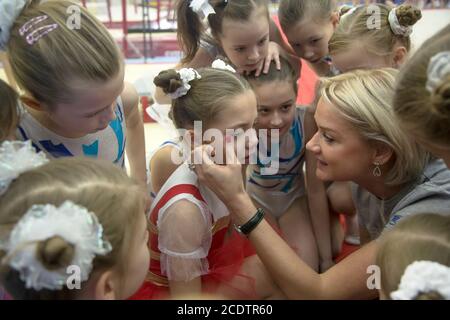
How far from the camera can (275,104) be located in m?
1.52

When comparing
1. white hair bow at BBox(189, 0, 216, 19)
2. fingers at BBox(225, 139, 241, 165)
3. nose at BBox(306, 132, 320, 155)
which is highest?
white hair bow at BBox(189, 0, 216, 19)

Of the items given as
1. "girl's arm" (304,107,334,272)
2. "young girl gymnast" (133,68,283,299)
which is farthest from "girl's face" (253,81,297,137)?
"young girl gymnast" (133,68,283,299)

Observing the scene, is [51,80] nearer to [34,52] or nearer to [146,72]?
[34,52]

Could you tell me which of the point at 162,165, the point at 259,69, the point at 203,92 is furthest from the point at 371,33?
the point at 162,165

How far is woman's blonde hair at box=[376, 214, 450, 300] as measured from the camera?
742 millimetres

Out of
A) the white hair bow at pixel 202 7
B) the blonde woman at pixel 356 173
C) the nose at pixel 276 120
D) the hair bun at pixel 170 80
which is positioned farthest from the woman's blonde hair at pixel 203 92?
the white hair bow at pixel 202 7

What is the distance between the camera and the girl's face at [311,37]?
1.73 metres

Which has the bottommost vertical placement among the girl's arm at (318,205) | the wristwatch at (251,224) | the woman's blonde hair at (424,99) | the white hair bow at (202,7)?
the girl's arm at (318,205)

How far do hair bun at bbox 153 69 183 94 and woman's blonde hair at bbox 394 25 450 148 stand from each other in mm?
571

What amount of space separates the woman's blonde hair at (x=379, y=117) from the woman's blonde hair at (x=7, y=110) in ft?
2.38

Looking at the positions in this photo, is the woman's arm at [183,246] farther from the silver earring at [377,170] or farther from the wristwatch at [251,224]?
the silver earring at [377,170]

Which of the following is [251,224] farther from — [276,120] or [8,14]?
[8,14]

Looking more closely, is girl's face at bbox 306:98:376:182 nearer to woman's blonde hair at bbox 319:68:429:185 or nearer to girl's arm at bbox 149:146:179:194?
woman's blonde hair at bbox 319:68:429:185
